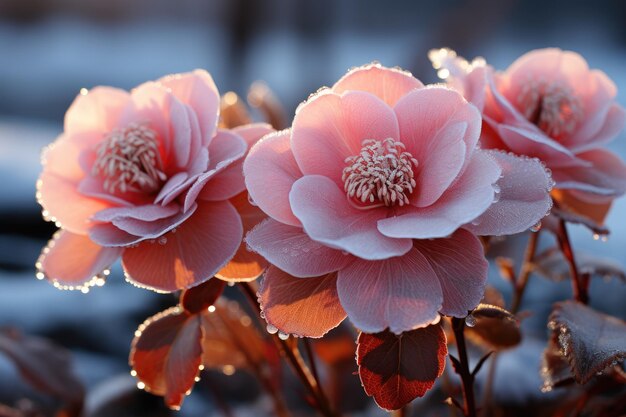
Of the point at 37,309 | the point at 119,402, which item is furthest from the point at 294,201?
the point at 37,309

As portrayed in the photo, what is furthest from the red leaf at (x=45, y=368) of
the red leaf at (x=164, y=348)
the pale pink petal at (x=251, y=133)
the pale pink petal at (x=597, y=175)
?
the pale pink petal at (x=597, y=175)

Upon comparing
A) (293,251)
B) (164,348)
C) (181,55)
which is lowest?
(181,55)

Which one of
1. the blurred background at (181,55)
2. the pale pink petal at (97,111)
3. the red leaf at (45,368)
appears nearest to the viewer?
the pale pink petal at (97,111)

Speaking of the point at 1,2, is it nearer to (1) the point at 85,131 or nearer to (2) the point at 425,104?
(1) the point at 85,131

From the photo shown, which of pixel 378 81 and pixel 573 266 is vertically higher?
pixel 378 81

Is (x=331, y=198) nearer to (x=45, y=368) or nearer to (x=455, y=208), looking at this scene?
(x=455, y=208)

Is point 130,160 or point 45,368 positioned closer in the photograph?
point 130,160

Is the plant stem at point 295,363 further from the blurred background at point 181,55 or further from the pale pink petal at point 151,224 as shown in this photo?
the blurred background at point 181,55

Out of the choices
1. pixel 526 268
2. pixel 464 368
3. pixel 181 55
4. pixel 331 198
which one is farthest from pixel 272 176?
pixel 181 55
